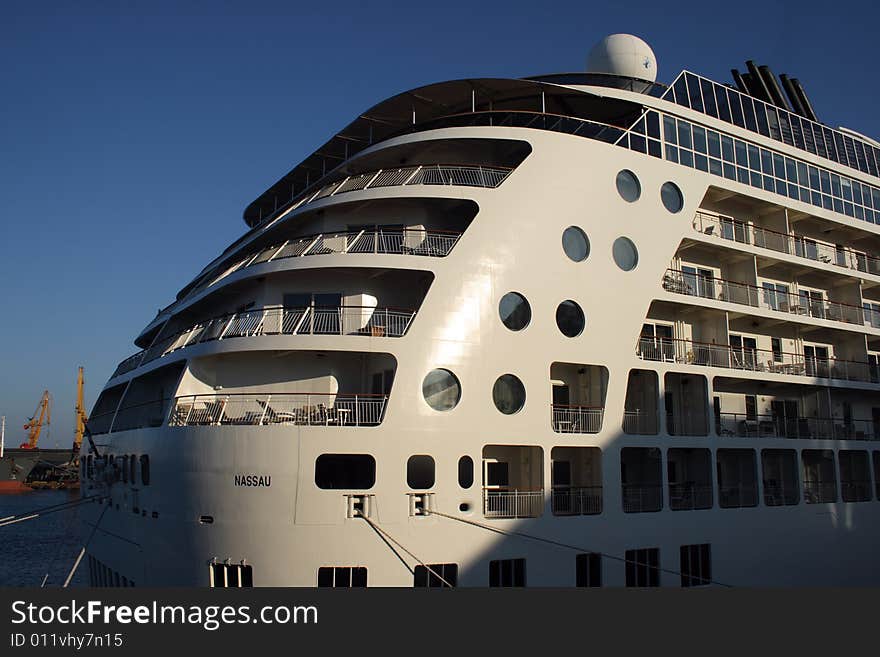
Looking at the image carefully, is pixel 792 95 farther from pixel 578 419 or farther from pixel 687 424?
pixel 578 419

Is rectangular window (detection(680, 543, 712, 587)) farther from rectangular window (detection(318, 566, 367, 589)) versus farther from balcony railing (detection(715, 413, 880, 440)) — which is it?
rectangular window (detection(318, 566, 367, 589))

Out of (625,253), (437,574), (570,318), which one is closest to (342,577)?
(437,574)

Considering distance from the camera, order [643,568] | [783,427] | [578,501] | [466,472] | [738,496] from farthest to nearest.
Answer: [783,427]
[738,496]
[643,568]
[578,501]
[466,472]

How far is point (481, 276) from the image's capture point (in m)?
19.4

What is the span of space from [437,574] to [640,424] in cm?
791

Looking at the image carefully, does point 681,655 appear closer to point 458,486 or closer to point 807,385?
point 458,486

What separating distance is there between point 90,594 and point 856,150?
31909mm

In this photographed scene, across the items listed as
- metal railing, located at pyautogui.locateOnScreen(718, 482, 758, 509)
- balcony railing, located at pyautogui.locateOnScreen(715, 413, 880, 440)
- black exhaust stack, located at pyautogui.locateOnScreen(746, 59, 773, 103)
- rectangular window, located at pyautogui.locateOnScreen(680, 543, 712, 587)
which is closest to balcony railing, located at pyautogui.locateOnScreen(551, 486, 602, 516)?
rectangular window, located at pyautogui.locateOnScreen(680, 543, 712, 587)

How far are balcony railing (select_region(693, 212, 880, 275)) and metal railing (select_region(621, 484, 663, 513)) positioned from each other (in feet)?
28.8

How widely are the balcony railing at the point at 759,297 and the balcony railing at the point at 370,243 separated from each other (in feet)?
24.2

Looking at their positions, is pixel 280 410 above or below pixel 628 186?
below

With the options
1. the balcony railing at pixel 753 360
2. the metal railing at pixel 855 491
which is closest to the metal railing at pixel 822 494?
the metal railing at pixel 855 491

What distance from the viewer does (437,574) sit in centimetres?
1761

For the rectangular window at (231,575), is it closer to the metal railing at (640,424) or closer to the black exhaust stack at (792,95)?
the metal railing at (640,424)
